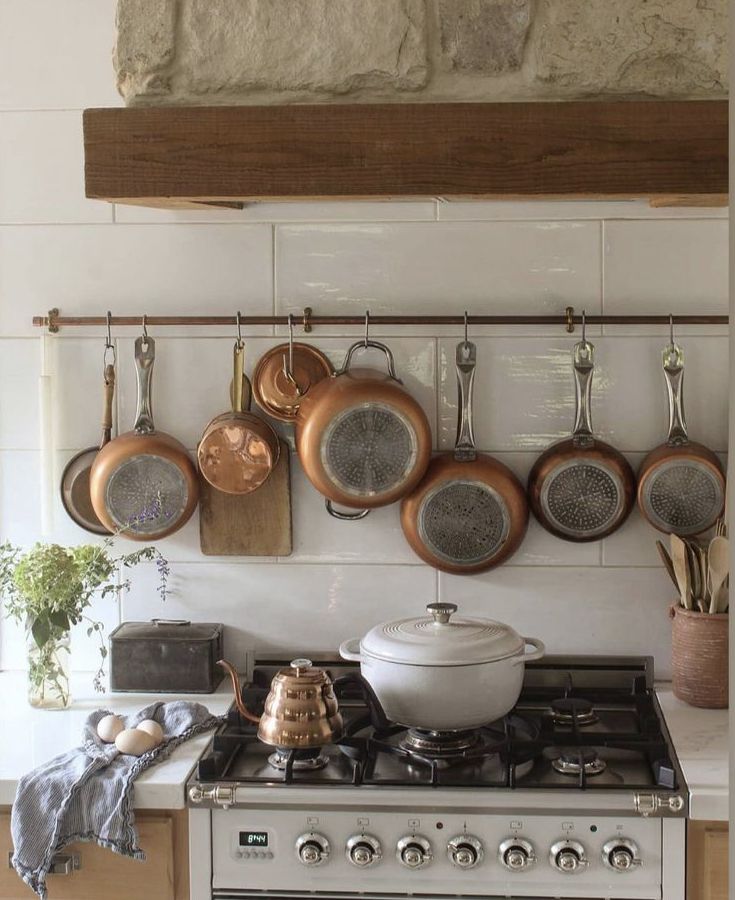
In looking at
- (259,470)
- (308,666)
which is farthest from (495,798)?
(259,470)

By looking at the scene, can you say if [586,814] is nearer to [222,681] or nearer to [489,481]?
[489,481]

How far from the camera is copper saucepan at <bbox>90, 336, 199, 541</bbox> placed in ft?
6.91

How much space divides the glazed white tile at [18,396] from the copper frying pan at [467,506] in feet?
2.39

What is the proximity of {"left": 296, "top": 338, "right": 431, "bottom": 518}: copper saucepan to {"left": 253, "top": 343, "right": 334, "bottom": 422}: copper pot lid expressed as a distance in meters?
0.08

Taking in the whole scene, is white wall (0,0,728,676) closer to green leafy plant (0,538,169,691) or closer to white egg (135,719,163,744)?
green leafy plant (0,538,169,691)

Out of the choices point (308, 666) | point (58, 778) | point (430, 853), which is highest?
point (308, 666)

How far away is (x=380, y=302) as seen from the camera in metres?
2.14

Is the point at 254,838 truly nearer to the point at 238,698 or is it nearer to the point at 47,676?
the point at 238,698

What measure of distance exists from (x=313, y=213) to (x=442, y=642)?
837 mm

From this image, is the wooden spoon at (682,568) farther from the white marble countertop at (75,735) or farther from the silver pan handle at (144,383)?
the silver pan handle at (144,383)

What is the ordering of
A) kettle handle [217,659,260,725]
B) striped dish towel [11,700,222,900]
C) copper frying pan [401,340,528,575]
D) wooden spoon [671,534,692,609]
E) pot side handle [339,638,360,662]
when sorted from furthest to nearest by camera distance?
1. copper frying pan [401,340,528,575]
2. wooden spoon [671,534,692,609]
3. pot side handle [339,638,360,662]
4. kettle handle [217,659,260,725]
5. striped dish towel [11,700,222,900]

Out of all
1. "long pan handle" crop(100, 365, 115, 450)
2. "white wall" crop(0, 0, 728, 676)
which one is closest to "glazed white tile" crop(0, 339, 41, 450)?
"white wall" crop(0, 0, 728, 676)

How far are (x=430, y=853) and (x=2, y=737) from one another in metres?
0.71

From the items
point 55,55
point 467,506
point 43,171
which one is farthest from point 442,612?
point 55,55
